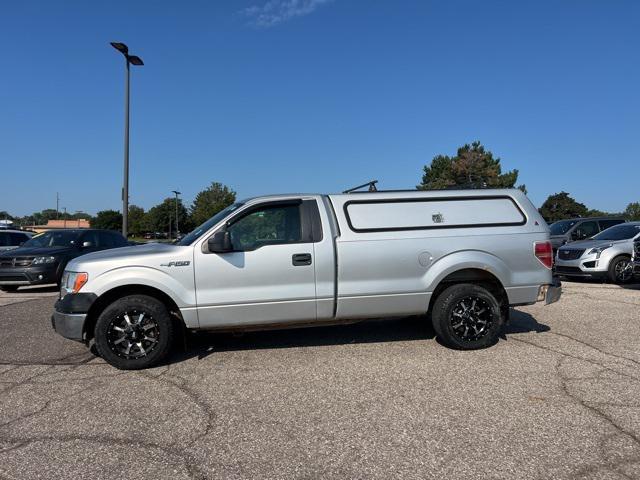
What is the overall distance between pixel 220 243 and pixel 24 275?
8.84 meters

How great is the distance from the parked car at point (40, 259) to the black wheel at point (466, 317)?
9.81 m

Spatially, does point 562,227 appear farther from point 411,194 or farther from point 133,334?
point 133,334

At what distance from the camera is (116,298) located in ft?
16.6

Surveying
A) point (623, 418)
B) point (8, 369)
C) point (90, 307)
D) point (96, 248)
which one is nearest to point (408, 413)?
point (623, 418)

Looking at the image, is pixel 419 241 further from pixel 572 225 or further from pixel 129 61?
pixel 129 61

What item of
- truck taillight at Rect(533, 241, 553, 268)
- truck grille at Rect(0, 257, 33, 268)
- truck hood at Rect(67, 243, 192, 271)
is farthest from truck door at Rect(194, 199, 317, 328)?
truck grille at Rect(0, 257, 33, 268)

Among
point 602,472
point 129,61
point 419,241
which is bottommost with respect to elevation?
point 602,472

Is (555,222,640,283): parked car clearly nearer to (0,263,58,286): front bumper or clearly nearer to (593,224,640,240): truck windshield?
(593,224,640,240): truck windshield

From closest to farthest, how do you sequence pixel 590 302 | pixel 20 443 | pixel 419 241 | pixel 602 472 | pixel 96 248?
pixel 602 472
pixel 20 443
pixel 419 241
pixel 590 302
pixel 96 248

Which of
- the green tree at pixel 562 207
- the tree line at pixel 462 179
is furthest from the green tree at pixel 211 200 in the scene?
the green tree at pixel 562 207

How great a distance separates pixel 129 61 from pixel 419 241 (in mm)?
15619

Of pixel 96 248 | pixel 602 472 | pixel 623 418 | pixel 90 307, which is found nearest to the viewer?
pixel 602 472

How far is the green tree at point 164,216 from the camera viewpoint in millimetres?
80188

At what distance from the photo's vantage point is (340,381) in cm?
448
